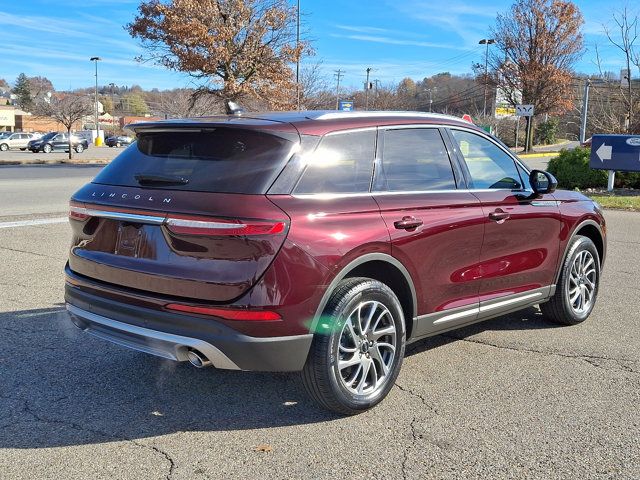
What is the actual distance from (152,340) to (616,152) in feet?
47.6

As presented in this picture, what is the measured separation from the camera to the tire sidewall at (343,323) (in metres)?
3.47

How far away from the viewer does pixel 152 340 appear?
11.2ft

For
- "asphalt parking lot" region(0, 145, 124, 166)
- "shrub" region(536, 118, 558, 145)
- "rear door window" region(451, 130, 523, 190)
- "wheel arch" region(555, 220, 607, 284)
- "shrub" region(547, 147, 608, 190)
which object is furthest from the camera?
"shrub" region(536, 118, 558, 145)

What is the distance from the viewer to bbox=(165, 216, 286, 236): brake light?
3215mm

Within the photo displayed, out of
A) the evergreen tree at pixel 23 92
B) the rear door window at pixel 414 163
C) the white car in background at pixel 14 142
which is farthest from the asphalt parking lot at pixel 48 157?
the evergreen tree at pixel 23 92

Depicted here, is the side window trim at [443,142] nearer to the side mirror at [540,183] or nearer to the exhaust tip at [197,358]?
the side mirror at [540,183]

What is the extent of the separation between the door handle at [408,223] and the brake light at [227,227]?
862 mm

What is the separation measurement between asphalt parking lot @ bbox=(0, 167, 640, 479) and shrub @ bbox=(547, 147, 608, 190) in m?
12.8

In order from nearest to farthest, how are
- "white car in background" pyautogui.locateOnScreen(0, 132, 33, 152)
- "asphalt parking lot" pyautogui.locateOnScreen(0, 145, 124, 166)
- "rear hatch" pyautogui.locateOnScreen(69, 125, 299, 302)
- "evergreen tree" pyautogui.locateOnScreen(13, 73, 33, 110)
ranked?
1. "rear hatch" pyautogui.locateOnScreen(69, 125, 299, 302)
2. "asphalt parking lot" pyautogui.locateOnScreen(0, 145, 124, 166)
3. "white car in background" pyautogui.locateOnScreen(0, 132, 33, 152)
4. "evergreen tree" pyautogui.locateOnScreen(13, 73, 33, 110)

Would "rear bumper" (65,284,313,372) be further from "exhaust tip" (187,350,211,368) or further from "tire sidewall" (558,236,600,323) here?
"tire sidewall" (558,236,600,323)

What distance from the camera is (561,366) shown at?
4.55m

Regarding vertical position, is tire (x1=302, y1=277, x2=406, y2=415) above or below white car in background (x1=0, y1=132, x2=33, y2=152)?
below

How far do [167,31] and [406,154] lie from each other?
25.1 meters

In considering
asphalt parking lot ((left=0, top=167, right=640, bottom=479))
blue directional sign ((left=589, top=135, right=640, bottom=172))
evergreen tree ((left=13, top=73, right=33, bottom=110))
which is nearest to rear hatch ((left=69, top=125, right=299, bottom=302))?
Answer: asphalt parking lot ((left=0, top=167, right=640, bottom=479))
